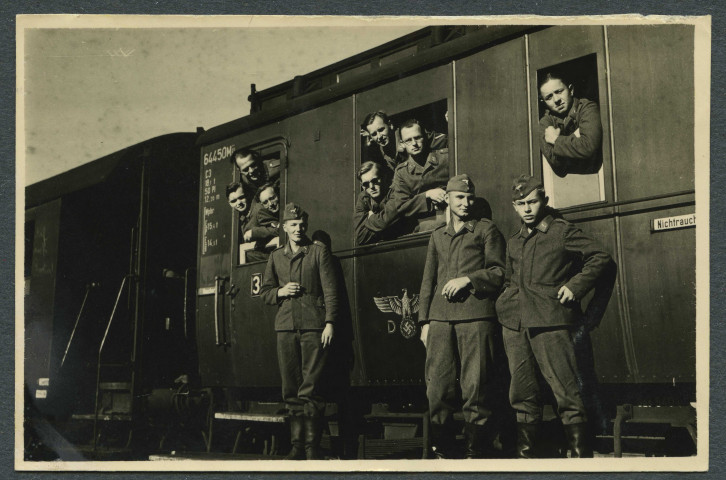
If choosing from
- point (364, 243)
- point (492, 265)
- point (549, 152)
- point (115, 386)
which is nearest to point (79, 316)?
point (115, 386)

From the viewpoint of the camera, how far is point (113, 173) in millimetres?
5336

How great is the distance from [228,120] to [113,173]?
3.25 feet

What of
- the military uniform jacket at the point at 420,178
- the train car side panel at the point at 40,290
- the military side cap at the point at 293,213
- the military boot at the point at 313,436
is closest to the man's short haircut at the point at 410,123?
the military uniform jacket at the point at 420,178

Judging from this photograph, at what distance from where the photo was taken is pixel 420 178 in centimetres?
412

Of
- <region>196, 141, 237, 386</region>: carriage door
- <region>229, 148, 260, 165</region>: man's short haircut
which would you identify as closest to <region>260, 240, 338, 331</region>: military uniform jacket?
<region>196, 141, 237, 386</region>: carriage door

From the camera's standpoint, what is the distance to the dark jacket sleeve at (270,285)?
460cm

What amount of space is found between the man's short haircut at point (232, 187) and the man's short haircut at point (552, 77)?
2.05 m

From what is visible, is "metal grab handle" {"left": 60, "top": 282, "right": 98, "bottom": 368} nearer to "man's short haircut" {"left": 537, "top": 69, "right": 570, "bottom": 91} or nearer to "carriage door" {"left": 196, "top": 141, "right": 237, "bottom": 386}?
"carriage door" {"left": 196, "top": 141, "right": 237, "bottom": 386}

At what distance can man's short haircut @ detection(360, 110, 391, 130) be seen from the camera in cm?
428

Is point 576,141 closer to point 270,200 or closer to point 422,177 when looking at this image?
point 422,177

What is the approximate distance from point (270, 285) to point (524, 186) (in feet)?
5.46

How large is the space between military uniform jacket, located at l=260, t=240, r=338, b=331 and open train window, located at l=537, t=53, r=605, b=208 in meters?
1.37

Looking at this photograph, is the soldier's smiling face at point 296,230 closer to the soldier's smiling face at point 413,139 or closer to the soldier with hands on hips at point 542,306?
A: the soldier's smiling face at point 413,139
